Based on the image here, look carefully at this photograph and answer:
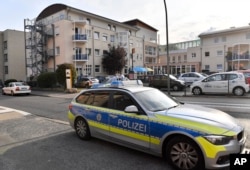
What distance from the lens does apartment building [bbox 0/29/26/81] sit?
4634 centimetres

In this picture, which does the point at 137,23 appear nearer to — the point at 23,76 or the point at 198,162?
the point at 23,76

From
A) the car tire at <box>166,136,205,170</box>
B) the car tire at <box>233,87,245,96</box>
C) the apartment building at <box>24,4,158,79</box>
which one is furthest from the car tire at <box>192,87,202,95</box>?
the apartment building at <box>24,4,158,79</box>

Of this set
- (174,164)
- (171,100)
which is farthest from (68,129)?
(174,164)

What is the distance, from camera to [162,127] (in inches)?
169

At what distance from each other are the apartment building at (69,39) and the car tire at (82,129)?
28625 mm

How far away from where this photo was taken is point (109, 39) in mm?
44781

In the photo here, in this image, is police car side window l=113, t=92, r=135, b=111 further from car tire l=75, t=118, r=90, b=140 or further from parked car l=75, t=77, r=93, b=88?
parked car l=75, t=77, r=93, b=88

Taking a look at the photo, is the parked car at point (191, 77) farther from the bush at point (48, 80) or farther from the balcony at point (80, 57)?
the balcony at point (80, 57)

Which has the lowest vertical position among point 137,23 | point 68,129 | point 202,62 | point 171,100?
point 68,129

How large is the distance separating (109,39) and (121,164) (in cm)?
4170

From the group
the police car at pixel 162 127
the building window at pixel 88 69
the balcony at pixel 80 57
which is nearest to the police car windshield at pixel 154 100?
the police car at pixel 162 127

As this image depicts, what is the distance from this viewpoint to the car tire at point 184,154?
12.9ft

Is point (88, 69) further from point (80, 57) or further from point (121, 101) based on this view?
point (121, 101)

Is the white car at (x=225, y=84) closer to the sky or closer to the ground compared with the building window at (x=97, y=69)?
closer to the ground
